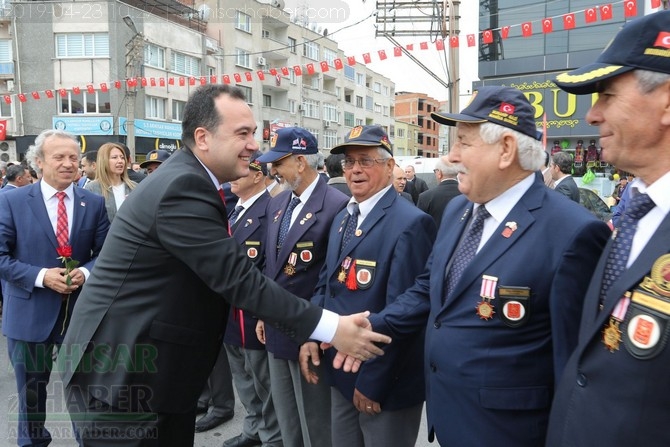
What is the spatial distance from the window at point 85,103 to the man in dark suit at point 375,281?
2764cm

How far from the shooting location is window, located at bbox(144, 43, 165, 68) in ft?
89.6

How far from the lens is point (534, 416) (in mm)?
1854

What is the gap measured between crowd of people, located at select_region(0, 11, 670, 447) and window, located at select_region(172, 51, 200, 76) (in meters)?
28.3

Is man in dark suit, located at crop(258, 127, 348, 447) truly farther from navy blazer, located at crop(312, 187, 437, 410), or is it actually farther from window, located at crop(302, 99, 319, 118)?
window, located at crop(302, 99, 319, 118)

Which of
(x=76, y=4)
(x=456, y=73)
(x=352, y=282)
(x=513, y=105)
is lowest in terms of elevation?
(x=352, y=282)

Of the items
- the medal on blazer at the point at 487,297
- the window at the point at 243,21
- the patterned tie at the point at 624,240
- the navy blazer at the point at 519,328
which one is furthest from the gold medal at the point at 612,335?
the window at the point at 243,21

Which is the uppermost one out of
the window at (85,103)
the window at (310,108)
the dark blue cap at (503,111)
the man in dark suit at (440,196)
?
the window at (310,108)

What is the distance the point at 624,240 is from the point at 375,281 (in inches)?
53.9

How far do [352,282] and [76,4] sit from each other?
2979 cm

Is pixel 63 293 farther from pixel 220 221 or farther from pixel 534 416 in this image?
pixel 534 416

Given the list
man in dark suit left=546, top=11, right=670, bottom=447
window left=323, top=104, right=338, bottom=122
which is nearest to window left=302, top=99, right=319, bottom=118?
window left=323, top=104, right=338, bottom=122

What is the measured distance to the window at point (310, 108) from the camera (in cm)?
4191

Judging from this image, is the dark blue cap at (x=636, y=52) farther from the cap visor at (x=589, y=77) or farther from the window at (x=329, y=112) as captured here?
the window at (x=329, y=112)

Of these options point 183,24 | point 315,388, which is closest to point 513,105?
point 315,388
